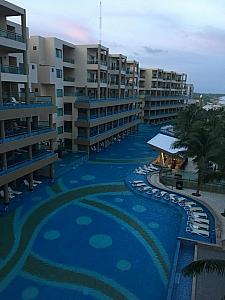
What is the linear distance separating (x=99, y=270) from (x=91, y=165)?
24067 millimetres

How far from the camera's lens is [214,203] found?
26.4 meters

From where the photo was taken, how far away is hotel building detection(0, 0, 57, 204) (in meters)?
24.1

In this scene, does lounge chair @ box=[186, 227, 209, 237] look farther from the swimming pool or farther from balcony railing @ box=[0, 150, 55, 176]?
balcony railing @ box=[0, 150, 55, 176]

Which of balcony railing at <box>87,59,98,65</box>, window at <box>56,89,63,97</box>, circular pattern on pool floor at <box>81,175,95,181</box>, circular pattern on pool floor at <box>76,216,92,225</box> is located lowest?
circular pattern on pool floor at <box>76,216,92,225</box>

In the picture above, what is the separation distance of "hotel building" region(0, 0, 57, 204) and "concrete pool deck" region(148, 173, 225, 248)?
13.4 metres

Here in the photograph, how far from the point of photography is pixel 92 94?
50656 mm

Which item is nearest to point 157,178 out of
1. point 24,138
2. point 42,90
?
point 24,138

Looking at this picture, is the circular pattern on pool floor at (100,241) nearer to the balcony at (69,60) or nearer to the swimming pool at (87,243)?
the swimming pool at (87,243)

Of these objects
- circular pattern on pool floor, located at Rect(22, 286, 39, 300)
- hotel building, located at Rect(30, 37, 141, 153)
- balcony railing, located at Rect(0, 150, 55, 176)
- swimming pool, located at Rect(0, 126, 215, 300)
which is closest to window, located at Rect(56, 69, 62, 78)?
hotel building, located at Rect(30, 37, 141, 153)

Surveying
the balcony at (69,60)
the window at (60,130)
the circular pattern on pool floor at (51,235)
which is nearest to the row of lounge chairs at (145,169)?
the window at (60,130)

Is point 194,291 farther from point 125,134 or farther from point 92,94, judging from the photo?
point 125,134

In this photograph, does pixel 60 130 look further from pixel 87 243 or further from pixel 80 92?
pixel 87 243

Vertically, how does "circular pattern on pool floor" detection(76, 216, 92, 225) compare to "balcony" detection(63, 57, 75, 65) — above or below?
below

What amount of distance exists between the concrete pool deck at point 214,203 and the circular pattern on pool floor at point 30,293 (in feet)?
39.7
